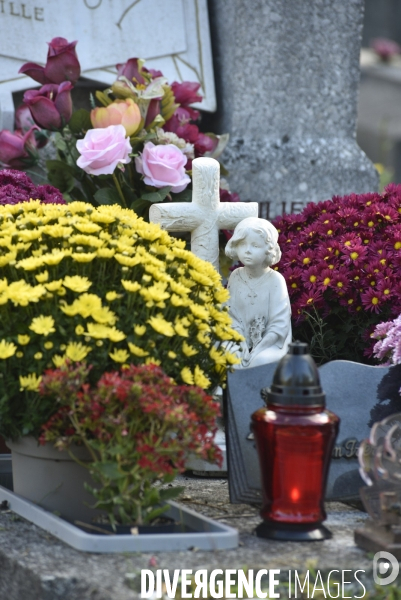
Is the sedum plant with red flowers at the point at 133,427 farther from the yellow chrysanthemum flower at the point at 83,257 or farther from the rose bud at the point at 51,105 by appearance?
the rose bud at the point at 51,105

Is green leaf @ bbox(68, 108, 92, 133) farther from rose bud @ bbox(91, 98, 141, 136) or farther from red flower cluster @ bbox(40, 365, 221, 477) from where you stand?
red flower cluster @ bbox(40, 365, 221, 477)

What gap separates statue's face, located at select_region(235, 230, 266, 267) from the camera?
265cm

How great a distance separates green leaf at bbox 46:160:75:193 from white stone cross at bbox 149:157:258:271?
0.74 m

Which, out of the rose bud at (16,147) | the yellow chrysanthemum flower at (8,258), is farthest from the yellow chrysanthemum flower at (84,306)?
the rose bud at (16,147)

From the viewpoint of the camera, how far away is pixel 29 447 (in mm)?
2191

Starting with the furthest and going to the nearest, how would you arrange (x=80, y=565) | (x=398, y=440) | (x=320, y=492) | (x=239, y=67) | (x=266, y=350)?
(x=239, y=67), (x=266, y=350), (x=398, y=440), (x=320, y=492), (x=80, y=565)

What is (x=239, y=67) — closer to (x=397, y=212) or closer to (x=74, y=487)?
(x=397, y=212)

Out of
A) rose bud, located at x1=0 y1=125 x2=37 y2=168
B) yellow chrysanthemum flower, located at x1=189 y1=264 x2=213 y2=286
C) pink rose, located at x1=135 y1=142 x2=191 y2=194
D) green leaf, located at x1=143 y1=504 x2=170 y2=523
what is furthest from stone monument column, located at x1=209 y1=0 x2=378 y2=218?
green leaf, located at x1=143 y1=504 x2=170 y2=523

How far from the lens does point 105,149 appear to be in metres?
3.20

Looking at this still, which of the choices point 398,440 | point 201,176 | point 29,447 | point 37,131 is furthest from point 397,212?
point 29,447

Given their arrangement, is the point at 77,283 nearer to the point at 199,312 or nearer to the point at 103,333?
the point at 103,333

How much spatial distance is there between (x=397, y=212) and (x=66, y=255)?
158cm

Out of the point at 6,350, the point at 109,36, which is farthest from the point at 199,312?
the point at 109,36

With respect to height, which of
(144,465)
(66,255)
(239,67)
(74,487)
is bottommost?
(74,487)
